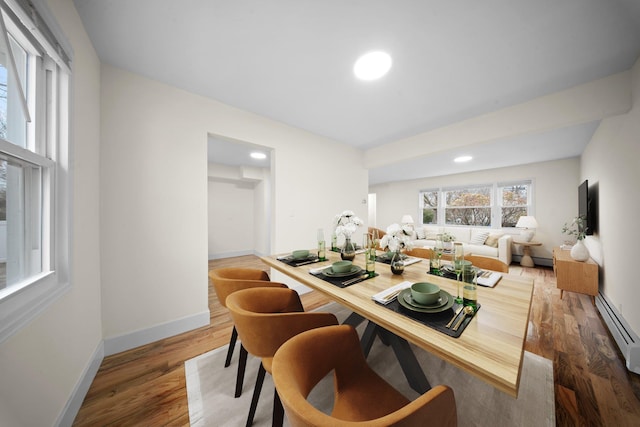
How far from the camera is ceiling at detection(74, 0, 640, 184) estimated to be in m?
1.23

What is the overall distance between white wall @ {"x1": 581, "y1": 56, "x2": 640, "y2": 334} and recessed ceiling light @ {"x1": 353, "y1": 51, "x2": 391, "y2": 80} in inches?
77.2

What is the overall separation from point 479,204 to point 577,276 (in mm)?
3344

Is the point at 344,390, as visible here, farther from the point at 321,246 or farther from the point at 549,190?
the point at 549,190

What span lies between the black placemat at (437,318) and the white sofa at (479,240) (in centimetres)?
314

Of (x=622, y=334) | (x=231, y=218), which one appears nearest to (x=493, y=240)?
(x=622, y=334)

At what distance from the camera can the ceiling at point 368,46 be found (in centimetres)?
123

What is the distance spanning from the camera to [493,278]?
4.32 feet

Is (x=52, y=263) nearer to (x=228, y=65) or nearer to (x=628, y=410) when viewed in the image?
(x=228, y=65)

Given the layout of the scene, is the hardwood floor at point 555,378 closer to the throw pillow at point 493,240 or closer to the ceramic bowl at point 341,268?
the ceramic bowl at point 341,268

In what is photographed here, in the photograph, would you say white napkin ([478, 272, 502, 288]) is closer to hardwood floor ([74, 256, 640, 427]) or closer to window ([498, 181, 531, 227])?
hardwood floor ([74, 256, 640, 427])

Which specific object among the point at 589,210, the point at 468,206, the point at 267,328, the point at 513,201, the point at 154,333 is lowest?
the point at 154,333

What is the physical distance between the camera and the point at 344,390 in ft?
2.92

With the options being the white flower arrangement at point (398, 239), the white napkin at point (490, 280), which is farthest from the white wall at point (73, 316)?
the white napkin at point (490, 280)

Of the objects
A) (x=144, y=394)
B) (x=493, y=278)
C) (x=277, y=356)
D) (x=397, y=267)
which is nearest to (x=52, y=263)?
(x=144, y=394)
